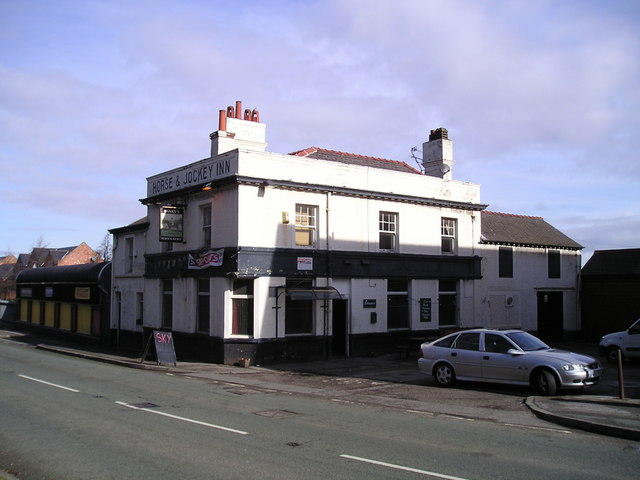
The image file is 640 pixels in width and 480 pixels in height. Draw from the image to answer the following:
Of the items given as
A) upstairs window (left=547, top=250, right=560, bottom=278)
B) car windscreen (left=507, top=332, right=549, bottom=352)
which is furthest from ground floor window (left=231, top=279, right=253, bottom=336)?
upstairs window (left=547, top=250, right=560, bottom=278)

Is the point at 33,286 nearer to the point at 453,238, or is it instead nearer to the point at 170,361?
the point at 170,361

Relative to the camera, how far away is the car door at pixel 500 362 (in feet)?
45.2

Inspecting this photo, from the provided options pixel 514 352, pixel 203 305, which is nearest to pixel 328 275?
pixel 203 305

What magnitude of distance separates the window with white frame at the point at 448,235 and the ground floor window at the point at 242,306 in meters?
9.44

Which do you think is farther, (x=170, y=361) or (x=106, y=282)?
(x=106, y=282)

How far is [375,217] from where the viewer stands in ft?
75.7

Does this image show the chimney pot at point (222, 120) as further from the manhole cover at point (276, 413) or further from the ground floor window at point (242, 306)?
the manhole cover at point (276, 413)

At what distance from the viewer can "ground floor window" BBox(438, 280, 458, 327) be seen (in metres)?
25.0

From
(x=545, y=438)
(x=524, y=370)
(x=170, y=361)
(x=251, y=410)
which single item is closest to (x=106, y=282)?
(x=170, y=361)

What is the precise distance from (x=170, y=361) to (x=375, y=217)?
31.2ft

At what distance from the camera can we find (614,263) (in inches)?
1128

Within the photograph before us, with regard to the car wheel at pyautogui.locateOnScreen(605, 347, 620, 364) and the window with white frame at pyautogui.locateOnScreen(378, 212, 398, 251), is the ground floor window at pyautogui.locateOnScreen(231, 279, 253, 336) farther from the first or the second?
the car wheel at pyautogui.locateOnScreen(605, 347, 620, 364)

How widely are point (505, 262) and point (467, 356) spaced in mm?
13623

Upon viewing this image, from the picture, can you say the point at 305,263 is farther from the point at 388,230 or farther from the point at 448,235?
the point at 448,235
